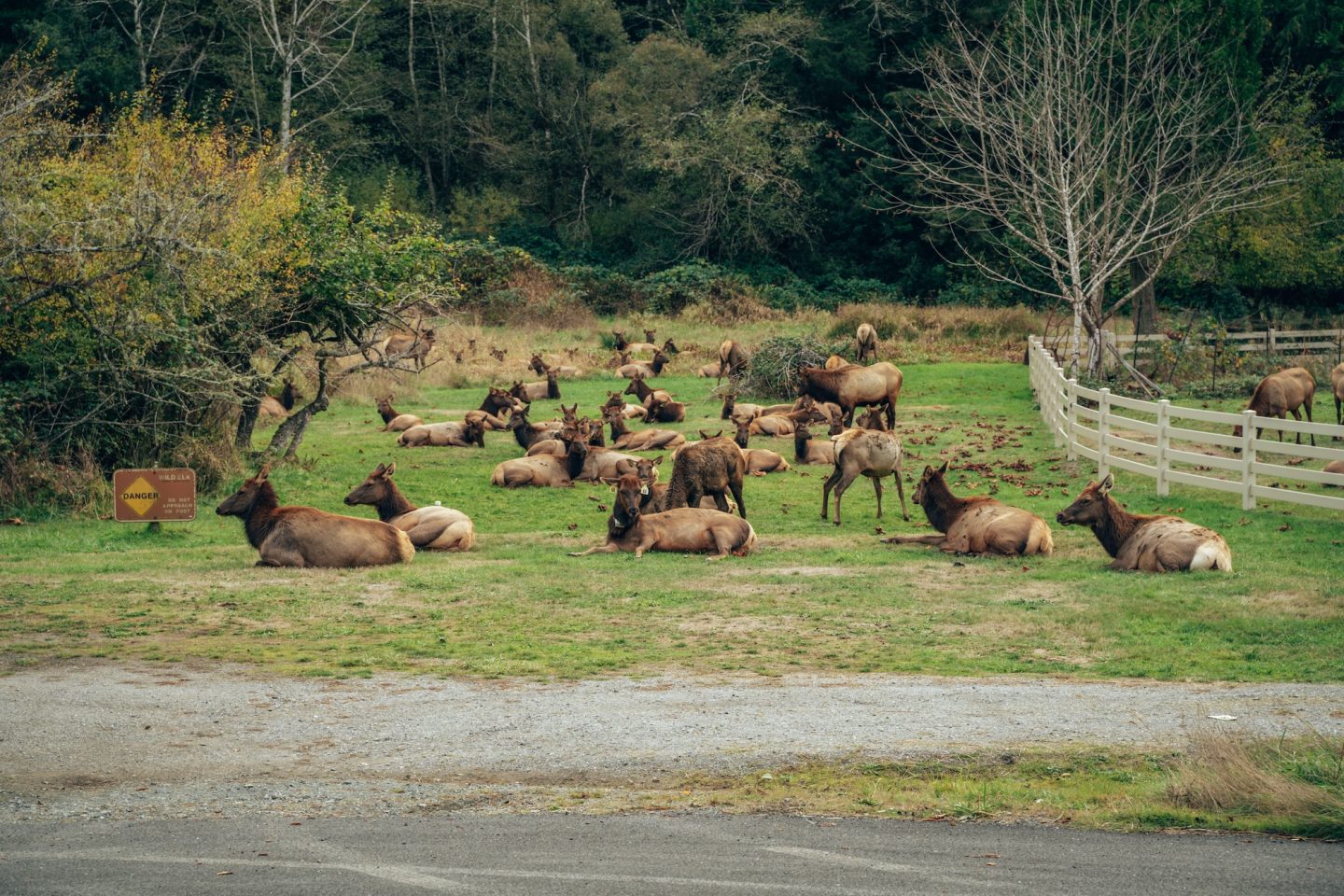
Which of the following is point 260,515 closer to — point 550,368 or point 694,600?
point 694,600

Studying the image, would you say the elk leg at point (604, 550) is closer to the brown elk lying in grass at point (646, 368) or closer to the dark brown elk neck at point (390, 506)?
the dark brown elk neck at point (390, 506)

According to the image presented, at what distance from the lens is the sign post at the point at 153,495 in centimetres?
1706

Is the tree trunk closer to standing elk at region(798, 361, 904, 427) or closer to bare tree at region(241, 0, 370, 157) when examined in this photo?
standing elk at region(798, 361, 904, 427)

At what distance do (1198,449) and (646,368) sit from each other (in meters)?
18.7

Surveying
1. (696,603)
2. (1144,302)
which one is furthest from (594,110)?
(696,603)

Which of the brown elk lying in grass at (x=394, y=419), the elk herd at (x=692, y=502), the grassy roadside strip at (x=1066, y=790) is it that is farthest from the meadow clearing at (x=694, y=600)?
the brown elk lying in grass at (x=394, y=419)

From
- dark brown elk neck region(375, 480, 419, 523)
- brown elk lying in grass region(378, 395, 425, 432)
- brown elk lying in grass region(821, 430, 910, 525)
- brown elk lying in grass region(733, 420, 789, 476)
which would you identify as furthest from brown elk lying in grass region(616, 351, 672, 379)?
dark brown elk neck region(375, 480, 419, 523)

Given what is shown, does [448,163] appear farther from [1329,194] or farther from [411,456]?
[411,456]

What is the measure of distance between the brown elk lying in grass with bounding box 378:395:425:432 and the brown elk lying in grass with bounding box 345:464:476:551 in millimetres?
10357

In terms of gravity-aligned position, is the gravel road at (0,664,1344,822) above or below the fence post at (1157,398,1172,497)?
below

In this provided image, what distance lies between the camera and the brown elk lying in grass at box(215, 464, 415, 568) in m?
16.3

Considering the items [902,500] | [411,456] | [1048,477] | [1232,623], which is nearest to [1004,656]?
[1232,623]

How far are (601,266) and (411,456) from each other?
3829cm

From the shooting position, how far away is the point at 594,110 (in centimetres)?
6625
